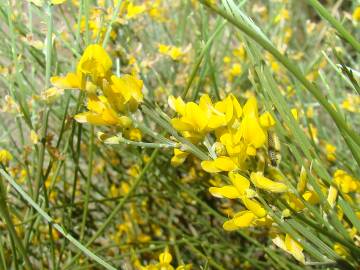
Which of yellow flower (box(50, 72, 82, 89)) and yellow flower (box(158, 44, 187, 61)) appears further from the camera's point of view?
yellow flower (box(158, 44, 187, 61))

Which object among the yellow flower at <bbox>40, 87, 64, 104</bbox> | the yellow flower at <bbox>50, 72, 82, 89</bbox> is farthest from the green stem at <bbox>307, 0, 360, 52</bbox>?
the yellow flower at <bbox>40, 87, 64, 104</bbox>

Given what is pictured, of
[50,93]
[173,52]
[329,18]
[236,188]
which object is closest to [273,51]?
[329,18]

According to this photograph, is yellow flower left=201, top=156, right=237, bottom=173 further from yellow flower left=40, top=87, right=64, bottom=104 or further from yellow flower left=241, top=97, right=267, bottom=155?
yellow flower left=40, top=87, right=64, bottom=104

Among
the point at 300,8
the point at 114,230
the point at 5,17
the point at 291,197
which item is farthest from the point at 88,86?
the point at 300,8

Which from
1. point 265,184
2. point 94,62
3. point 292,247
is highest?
point 94,62

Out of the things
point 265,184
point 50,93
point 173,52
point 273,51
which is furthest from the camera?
point 173,52

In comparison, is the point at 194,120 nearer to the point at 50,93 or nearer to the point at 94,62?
the point at 94,62

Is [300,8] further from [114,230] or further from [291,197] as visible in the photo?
[291,197]

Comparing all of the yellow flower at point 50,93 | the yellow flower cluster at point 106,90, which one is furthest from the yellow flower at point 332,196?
the yellow flower at point 50,93
